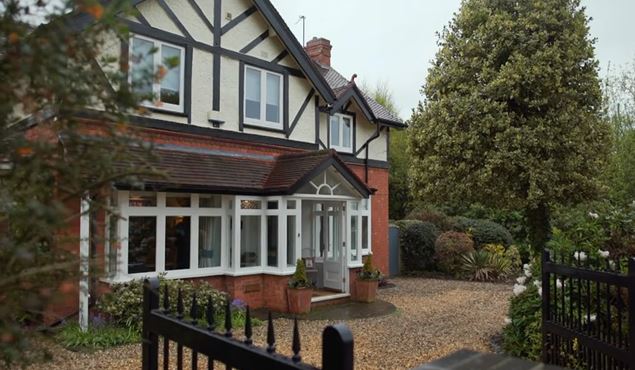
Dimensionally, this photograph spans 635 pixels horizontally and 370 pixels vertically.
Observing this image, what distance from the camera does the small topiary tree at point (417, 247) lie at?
17.7 m

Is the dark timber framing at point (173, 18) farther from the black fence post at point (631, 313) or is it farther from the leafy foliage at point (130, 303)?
the black fence post at point (631, 313)

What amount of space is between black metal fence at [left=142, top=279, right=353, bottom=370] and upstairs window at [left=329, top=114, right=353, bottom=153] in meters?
12.0

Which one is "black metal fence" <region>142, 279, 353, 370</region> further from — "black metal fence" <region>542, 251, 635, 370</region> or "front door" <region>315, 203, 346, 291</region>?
"front door" <region>315, 203, 346, 291</region>

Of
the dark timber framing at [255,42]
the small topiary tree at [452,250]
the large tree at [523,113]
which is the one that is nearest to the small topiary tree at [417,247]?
the small topiary tree at [452,250]

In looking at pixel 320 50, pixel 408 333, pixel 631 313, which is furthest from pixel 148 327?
pixel 320 50

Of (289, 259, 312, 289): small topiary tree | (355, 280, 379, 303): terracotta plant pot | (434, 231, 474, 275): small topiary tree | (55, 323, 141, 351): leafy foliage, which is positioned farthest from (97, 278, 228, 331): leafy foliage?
(434, 231, 474, 275): small topiary tree

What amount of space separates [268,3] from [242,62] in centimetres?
154

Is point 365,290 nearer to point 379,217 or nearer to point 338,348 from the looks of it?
point 379,217

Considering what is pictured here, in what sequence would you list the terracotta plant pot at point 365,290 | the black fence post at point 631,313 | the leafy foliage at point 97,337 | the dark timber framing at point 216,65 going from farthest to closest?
the terracotta plant pot at point 365,290 → the dark timber framing at point 216,65 → the leafy foliage at point 97,337 → the black fence post at point 631,313

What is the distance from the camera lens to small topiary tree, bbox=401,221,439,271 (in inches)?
698

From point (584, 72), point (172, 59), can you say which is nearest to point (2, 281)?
point (172, 59)

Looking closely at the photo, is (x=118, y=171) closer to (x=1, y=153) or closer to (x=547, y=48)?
(x=1, y=153)

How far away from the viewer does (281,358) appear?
1920 millimetres

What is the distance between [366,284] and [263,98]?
16.6ft
